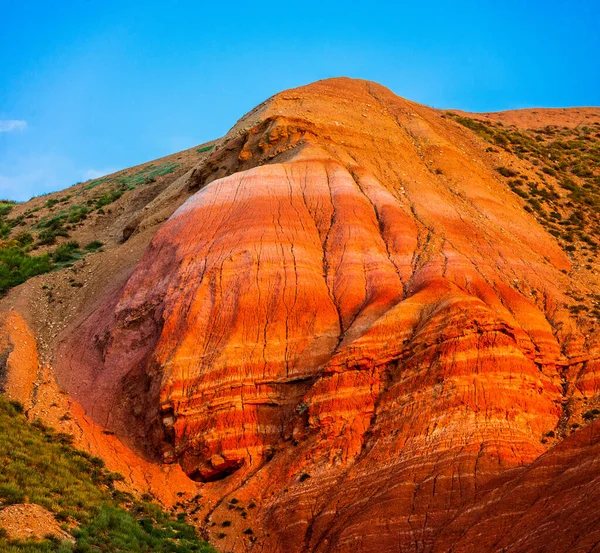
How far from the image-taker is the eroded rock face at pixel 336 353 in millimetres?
21953

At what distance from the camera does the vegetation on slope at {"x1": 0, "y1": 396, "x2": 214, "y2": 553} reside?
1948 cm

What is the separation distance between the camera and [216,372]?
1008 inches

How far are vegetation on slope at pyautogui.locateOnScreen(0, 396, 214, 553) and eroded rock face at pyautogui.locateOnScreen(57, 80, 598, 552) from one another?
6.34ft

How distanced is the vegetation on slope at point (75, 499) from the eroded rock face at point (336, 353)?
1.93 metres

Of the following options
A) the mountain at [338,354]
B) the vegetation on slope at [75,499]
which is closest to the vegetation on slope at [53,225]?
the mountain at [338,354]

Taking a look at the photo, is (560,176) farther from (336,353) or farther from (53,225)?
(53,225)

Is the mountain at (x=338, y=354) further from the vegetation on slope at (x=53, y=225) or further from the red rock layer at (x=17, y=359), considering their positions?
the vegetation on slope at (x=53, y=225)

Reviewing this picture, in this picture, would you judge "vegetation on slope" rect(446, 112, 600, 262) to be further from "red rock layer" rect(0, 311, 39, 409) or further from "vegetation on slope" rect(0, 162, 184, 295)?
"red rock layer" rect(0, 311, 39, 409)

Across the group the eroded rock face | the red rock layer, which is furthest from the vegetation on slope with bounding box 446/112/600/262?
the red rock layer

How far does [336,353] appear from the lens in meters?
25.1

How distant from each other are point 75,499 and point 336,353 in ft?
29.8

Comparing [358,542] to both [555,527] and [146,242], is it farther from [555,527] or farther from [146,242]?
[146,242]

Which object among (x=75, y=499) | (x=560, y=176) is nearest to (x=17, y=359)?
(x=75, y=499)

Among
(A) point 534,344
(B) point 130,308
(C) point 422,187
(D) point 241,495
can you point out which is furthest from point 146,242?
(A) point 534,344
